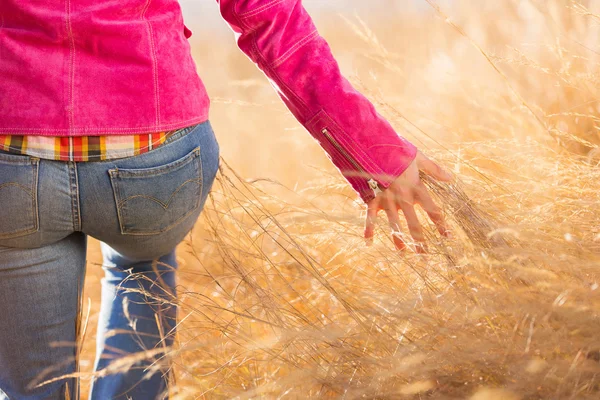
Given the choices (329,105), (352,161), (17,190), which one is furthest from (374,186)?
(17,190)

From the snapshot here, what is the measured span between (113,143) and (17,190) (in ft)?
0.52

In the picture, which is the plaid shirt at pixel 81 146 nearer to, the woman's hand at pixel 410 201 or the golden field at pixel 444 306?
the golden field at pixel 444 306

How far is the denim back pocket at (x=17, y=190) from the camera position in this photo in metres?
0.99

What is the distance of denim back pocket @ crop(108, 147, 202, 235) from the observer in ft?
3.49

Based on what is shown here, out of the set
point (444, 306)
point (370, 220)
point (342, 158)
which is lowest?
point (444, 306)

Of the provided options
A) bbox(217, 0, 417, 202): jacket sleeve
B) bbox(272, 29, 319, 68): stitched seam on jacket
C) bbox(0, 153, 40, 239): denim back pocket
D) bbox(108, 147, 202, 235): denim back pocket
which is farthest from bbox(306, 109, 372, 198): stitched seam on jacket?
bbox(0, 153, 40, 239): denim back pocket

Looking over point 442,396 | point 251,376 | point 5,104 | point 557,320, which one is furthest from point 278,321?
point 5,104

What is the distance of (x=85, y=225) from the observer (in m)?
1.09

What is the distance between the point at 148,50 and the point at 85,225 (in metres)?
0.30

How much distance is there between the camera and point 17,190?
3.27 ft

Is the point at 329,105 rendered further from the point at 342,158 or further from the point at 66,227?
the point at 66,227

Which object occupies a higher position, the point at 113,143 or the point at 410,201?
the point at 113,143

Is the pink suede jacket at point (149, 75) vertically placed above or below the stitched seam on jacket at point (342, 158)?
above

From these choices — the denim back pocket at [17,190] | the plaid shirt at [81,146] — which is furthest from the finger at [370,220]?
the denim back pocket at [17,190]
